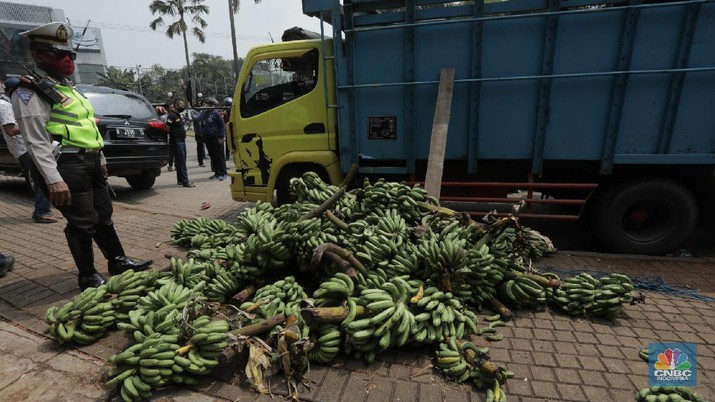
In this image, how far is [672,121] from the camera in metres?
4.17

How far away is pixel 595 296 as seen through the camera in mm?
3150

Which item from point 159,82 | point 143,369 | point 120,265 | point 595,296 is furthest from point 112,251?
point 159,82

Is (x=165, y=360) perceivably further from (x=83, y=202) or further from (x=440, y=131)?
(x=440, y=131)

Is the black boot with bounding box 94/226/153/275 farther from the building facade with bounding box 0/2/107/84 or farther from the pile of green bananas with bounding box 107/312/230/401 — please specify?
the building facade with bounding box 0/2/107/84

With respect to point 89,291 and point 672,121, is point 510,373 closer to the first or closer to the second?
point 89,291

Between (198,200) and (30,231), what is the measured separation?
2.97 meters

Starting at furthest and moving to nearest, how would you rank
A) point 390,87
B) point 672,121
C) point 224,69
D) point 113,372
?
1. point 224,69
2. point 390,87
3. point 672,121
4. point 113,372

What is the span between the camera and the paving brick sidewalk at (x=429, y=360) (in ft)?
7.73

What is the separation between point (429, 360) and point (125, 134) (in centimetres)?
730

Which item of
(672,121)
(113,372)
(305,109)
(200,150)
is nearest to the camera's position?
(113,372)

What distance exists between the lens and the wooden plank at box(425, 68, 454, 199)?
4.52 meters

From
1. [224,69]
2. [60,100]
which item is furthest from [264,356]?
[224,69]

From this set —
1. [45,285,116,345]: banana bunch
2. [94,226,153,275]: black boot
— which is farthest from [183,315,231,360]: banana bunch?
[94,226,153,275]: black boot

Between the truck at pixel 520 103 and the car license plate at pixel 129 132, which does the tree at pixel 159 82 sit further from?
the truck at pixel 520 103
